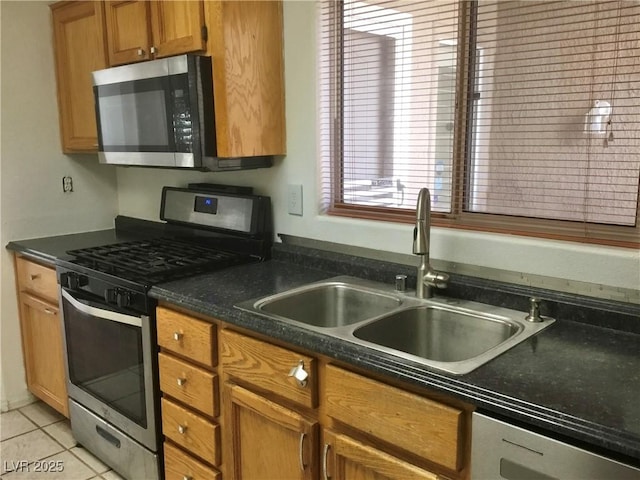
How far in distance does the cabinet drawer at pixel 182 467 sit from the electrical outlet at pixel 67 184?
5.24 ft

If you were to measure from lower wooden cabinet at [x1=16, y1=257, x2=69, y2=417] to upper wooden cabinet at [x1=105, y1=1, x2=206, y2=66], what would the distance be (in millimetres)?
1043

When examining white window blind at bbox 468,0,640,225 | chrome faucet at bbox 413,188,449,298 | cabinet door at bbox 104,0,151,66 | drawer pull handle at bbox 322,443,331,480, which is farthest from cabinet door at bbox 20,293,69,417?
white window blind at bbox 468,0,640,225

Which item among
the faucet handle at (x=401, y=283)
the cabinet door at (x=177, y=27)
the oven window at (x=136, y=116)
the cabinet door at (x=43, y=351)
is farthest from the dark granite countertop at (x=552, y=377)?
the cabinet door at (x=43, y=351)

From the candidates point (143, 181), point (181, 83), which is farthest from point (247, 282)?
point (143, 181)

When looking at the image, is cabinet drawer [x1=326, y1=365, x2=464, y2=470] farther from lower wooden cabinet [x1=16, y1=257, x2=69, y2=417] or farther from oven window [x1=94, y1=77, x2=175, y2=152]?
lower wooden cabinet [x1=16, y1=257, x2=69, y2=417]

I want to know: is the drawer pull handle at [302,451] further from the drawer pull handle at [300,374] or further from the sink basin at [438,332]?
the sink basin at [438,332]

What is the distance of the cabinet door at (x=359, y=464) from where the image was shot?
1309 millimetres

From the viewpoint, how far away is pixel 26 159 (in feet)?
9.28

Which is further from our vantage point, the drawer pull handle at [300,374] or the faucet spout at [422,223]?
the faucet spout at [422,223]

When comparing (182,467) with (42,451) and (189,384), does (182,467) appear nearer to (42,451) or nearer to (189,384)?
(189,384)

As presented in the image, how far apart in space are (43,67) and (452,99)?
213cm

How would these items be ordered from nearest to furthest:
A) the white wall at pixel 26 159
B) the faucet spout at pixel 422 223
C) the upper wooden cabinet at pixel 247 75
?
1. the faucet spout at pixel 422 223
2. the upper wooden cabinet at pixel 247 75
3. the white wall at pixel 26 159

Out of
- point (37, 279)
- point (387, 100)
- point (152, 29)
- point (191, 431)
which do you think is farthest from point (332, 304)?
point (37, 279)

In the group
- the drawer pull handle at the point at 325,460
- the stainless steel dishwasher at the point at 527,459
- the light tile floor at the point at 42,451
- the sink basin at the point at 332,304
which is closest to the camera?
the stainless steel dishwasher at the point at 527,459
